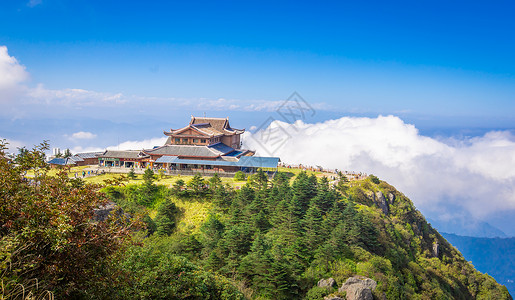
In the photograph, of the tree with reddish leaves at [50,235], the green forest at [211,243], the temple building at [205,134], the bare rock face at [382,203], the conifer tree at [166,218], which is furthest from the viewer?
the temple building at [205,134]

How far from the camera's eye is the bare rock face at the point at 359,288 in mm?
20406

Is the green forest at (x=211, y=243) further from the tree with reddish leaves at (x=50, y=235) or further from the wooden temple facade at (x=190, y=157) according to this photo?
the wooden temple facade at (x=190, y=157)

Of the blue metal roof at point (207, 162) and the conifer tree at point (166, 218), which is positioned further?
the blue metal roof at point (207, 162)

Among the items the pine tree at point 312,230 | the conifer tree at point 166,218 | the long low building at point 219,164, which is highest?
the long low building at point 219,164

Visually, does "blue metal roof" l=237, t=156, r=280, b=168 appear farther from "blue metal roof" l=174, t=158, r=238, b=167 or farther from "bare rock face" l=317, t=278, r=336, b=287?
"bare rock face" l=317, t=278, r=336, b=287

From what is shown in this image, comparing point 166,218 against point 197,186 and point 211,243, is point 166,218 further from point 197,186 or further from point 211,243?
point 211,243

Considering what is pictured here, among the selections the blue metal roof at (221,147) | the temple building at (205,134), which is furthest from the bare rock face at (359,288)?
the temple building at (205,134)

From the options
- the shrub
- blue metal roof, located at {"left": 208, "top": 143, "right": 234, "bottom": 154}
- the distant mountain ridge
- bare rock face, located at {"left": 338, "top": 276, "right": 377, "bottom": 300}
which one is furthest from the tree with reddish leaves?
the distant mountain ridge

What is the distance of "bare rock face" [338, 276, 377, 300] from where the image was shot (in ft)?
66.9

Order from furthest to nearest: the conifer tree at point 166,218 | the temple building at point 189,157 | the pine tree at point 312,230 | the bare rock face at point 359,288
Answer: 1. the temple building at point 189,157
2. the conifer tree at point 166,218
3. the pine tree at point 312,230
4. the bare rock face at point 359,288

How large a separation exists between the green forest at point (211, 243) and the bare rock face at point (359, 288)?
64 cm

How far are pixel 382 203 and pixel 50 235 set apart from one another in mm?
44095

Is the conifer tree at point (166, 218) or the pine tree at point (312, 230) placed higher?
the pine tree at point (312, 230)

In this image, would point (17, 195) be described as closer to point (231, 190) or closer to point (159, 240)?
point (159, 240)
